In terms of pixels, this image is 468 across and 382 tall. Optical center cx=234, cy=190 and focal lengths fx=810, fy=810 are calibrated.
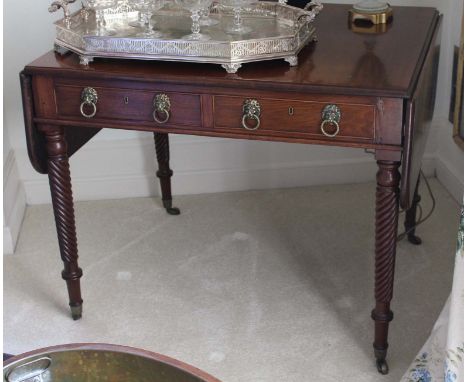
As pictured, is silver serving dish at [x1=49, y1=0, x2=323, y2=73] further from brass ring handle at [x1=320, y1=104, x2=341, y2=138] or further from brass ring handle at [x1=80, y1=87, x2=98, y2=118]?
brass ring handle at [x1=320, y1=104, x2=341, y2=138]

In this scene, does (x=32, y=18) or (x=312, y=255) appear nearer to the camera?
(x=312, y=255)

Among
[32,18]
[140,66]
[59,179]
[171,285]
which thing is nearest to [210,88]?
[140,66]

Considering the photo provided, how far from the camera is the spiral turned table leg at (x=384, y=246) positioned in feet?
5.76

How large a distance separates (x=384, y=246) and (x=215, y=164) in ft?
3.89

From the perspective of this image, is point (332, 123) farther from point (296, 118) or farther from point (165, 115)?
point (165, 115)

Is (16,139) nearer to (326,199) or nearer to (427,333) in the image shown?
(326,199)

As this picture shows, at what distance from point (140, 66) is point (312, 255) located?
921 millimetres

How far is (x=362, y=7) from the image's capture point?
2.15 meters

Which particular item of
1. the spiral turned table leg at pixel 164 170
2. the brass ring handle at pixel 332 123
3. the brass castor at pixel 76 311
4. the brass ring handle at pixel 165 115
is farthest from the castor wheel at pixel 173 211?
the brass ring handle at pixel 332 123

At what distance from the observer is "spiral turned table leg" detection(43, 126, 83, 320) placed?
1.97m

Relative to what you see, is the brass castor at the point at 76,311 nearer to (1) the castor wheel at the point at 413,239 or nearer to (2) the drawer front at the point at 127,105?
(2) the drawer front at the point at 127,105

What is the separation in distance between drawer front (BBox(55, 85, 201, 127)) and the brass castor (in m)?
0.58

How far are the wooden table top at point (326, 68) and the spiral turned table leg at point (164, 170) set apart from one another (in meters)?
0.73

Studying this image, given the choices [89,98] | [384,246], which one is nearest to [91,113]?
[89,98]
